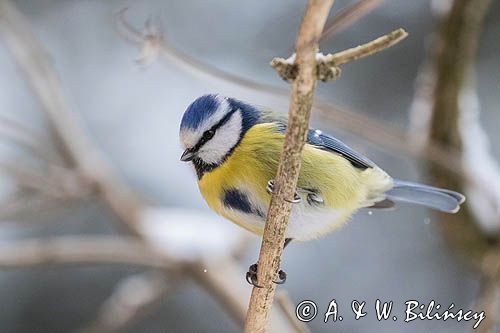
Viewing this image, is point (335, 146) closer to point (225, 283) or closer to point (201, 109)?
point (201, 109)

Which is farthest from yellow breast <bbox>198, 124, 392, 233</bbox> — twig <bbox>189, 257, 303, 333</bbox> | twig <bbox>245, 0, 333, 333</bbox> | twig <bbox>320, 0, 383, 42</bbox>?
twig <bbox>189, 257, 303, 333</bbox>

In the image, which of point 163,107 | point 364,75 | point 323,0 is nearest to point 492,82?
point 364,75

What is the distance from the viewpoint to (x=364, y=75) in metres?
2.93

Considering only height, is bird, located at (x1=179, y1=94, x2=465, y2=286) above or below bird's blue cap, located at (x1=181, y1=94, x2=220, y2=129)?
above

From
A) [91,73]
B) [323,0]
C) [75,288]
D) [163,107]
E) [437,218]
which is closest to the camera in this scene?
[323,0]

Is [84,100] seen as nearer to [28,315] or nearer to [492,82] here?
[28,315]

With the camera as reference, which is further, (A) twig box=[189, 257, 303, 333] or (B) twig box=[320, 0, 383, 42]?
(A) twig box=[189, 257, 303, 333]

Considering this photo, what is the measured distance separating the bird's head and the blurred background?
0.03 m

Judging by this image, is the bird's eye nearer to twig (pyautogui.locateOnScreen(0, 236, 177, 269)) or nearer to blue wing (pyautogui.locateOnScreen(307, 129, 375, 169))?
blue wing (pyautogui.locateOnScreen(307, 129, 375, 169))

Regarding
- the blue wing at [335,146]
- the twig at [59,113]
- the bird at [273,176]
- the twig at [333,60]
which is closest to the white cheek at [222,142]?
the bird at [273,176]

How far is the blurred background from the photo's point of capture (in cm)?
135

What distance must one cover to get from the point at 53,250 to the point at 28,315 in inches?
44.1

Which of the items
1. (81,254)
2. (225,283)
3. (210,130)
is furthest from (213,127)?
(81,254)

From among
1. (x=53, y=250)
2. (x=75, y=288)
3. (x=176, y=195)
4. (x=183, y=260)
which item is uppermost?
(x=176, y=195)
